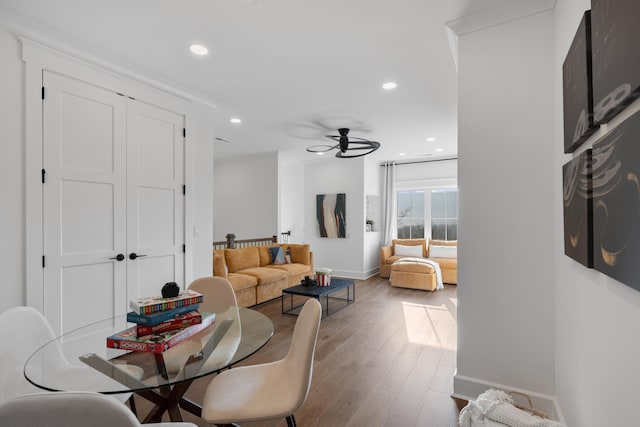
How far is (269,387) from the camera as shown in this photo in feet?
5.28

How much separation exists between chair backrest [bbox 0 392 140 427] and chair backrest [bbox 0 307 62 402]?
37.0 inches

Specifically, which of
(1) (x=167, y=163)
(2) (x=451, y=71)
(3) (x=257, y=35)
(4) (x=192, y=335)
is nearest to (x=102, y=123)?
(1) (x=167, y=163)

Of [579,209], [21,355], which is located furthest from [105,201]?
[579,209]

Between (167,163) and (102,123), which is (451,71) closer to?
(167,163)

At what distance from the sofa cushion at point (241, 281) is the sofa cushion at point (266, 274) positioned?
0.35 ft

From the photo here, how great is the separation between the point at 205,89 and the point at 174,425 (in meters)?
3.12

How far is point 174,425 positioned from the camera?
48.2 inches

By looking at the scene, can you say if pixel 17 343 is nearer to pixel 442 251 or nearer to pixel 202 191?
pixel 202 191

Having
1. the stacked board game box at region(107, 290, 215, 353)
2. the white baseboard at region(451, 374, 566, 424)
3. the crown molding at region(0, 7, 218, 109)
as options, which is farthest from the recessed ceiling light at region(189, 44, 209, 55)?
the white baseboard at region(451, 374, 566, 424)

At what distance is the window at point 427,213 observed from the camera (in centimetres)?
701

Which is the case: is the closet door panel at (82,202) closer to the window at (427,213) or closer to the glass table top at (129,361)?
the glass table top at (129,361)

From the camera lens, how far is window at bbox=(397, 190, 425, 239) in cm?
736

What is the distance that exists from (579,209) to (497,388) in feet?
4.61

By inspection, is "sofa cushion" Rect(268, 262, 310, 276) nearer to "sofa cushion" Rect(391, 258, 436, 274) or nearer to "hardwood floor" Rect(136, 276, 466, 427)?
"hardwood floor" Rect(136, 276, 466, 427)
